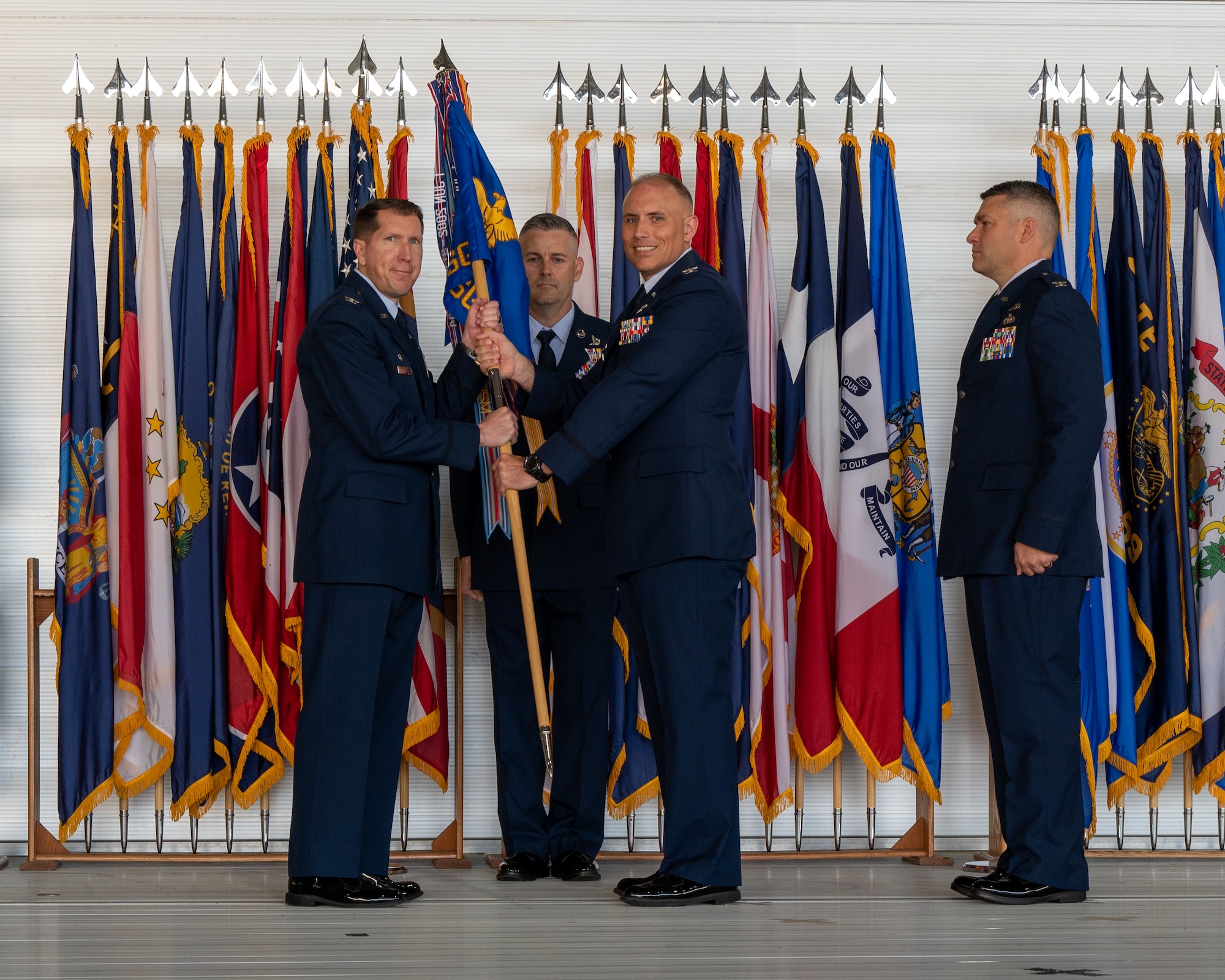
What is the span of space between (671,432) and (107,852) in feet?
7.51

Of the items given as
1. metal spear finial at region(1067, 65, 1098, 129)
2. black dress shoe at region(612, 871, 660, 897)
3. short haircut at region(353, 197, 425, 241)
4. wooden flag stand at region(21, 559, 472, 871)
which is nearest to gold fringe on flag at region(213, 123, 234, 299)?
short haircut at region(353, 197, 425, 241)

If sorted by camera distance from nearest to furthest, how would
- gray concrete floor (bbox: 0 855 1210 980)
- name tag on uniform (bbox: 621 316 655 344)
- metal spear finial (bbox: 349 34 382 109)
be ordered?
gray concrete floor (bbox: 0 855 1210 980) → name tag on uniform (bbox: 621 316 655 344) → metal spear finial (bbox: 349 34 382 109)

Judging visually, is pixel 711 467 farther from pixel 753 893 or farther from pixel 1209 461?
pixel 1209 461

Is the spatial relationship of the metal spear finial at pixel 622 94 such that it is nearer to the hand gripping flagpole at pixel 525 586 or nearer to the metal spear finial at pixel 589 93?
the metal spear finial at pixel 589 93

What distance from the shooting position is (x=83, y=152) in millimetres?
3744

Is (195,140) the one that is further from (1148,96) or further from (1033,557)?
(1148,96)

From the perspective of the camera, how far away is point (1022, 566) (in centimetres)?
292

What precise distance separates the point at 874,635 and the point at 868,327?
3.05 ft

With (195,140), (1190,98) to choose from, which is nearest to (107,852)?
(195,140)

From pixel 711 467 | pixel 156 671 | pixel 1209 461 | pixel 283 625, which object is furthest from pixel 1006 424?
pixel 156 671

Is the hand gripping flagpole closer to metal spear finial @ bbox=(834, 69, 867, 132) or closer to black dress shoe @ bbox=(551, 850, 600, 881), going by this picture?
black dress shoe @ bbox=(551, 850, 600, 881)

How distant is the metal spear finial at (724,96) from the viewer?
12.6ft

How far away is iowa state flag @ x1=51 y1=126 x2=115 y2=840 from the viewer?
3.61 m

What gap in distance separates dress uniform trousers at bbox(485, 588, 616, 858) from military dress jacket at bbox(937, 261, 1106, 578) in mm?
989
